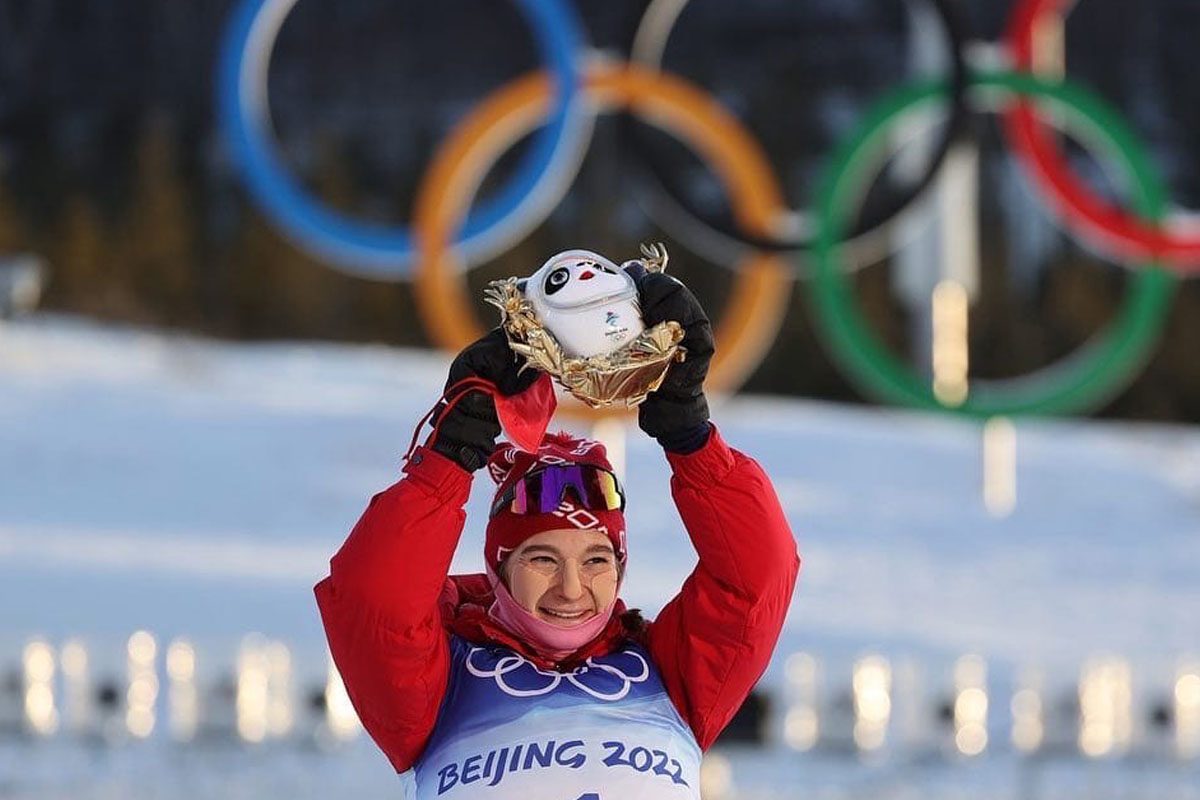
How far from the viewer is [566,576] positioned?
3061 mm

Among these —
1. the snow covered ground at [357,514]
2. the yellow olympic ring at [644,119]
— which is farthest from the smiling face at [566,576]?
the yellow olympic ring at [644,119]

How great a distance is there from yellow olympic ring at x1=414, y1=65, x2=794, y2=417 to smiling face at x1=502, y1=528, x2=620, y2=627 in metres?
8.34

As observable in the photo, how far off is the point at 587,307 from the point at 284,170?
919 cm

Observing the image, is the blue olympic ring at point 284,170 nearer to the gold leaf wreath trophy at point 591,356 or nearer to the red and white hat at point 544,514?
the red and white hat at point 544,514

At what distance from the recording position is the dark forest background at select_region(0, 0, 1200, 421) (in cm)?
2264

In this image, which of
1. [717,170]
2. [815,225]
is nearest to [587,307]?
[815,225]

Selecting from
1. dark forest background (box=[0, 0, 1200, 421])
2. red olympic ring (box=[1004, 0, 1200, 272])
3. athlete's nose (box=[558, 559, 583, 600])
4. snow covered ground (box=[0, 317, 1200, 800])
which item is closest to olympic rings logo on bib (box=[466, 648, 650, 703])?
athlete's nose (box=[558, 559, 583, 600])

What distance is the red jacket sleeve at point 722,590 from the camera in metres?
3.02

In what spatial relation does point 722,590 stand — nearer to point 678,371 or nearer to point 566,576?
point 566,576

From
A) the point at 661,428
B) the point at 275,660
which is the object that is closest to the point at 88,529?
the point at 275,660

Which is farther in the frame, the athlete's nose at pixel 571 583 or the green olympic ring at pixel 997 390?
the green olympic ring at pixel 997 390

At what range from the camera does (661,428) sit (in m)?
2.99

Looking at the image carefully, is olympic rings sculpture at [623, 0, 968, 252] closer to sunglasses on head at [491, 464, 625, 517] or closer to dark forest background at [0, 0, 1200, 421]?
sunglasses on head at [491, 464, 625, 517]

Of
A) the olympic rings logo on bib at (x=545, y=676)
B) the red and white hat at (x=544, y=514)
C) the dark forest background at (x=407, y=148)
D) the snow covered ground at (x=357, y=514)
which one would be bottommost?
the olympic rings logo on bib at (x=545, y=676)
